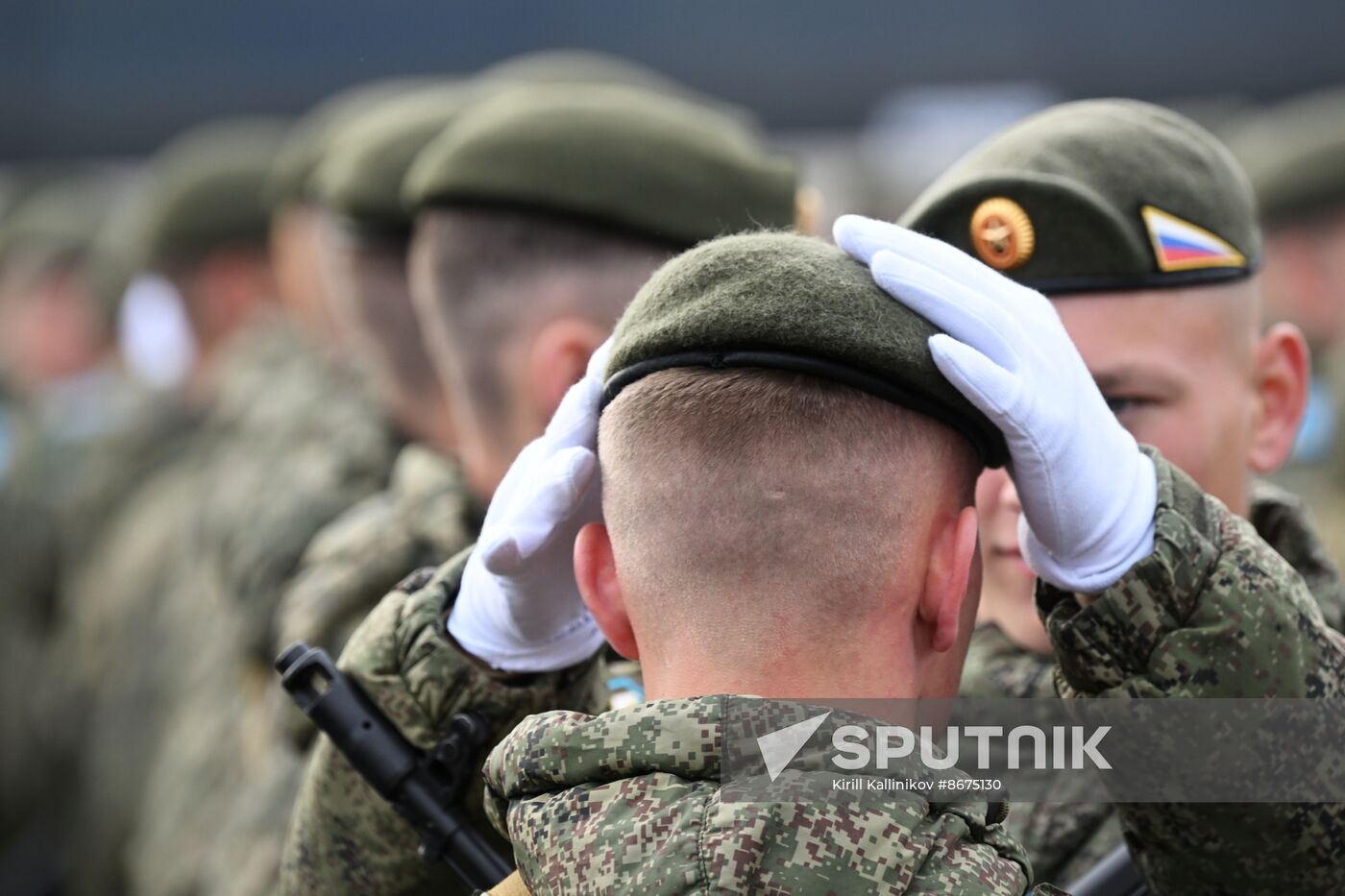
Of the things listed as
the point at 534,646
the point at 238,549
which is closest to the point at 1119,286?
the point at 534,646

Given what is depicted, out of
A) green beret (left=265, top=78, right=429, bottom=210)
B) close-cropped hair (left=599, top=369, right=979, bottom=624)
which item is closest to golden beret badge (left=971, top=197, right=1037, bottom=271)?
close-cropped hair (left=599, top=369, right=979, bottom=624)

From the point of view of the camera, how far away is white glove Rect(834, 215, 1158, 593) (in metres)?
1.71

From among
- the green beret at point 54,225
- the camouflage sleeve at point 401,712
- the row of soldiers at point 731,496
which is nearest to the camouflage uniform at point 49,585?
the green beret at point 54,225

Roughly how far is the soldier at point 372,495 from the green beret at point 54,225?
16.6 ft

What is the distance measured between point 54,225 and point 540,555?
9477 millimetres

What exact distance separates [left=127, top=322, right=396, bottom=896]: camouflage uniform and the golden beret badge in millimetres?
2261

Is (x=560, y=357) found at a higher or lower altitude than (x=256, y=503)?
higher

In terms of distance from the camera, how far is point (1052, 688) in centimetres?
233

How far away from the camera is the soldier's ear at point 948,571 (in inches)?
67.8

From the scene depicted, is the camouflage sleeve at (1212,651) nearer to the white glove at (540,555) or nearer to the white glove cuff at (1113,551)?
the white glove cuff at (1113,551)

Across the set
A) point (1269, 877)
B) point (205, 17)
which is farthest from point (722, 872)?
point (205, 17)

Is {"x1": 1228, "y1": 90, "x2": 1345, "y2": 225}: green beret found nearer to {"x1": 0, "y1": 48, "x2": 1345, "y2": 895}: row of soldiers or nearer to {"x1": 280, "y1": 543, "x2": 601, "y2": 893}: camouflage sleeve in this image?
{"x1": 0, "y1": 48, "x2": 1345, "y2": 895}: row of soldiers

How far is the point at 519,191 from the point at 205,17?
10.7 metres

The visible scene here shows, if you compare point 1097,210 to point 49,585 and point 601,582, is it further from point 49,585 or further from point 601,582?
point 49,585
